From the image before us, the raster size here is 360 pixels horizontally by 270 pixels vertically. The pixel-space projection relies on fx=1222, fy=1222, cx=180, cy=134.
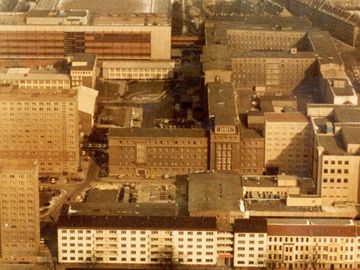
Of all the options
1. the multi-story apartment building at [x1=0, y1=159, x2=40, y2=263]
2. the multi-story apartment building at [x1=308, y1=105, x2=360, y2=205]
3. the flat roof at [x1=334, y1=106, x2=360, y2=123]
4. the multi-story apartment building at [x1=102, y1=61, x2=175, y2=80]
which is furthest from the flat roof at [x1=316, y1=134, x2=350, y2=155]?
the multi-story apartment building at [x1=102, y1=61, x2=175, y2=80]

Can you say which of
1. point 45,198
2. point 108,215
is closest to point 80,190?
point 45,198

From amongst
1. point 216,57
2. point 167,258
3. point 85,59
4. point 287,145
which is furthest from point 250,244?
point 85,59

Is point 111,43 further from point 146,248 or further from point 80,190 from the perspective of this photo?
point 146,248

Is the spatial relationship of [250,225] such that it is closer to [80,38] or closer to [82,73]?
[82,73]

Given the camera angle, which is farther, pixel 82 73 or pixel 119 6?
pixel 119 6

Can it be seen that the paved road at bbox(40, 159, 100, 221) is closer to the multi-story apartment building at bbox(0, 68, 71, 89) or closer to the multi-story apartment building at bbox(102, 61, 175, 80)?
the multi-story apartment building at bbox(0, 68, 71, 89)

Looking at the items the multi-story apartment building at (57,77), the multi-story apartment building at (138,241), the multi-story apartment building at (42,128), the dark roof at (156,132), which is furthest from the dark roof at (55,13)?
the multi-story apartment building at (138,241)

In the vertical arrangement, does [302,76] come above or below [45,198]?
above

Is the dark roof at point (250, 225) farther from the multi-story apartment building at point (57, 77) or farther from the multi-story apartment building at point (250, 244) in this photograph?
the multi-story apartment building at point (57, 77)
